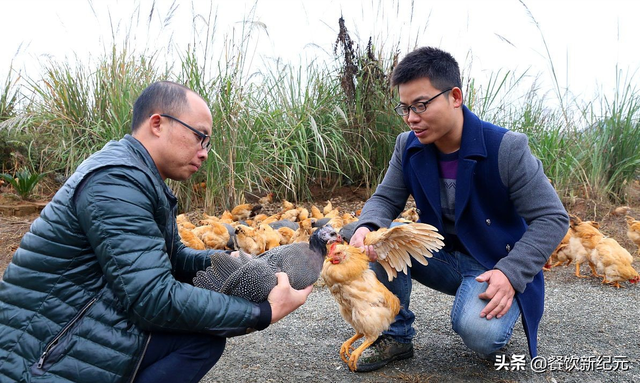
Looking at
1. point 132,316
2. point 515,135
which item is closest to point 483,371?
point 515,135

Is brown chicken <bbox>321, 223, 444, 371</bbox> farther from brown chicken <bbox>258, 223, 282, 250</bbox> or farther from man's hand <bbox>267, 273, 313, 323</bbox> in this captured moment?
brown chicken <bbox>258, 223, 282, 250</bbox>

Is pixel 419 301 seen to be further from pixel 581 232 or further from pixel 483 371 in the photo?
pixel 581 232

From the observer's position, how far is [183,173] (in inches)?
73.6

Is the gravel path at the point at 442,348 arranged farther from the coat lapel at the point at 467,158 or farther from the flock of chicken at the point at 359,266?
the coat lapel at the point at 467,158

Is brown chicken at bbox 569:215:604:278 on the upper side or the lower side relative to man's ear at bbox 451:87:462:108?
lower

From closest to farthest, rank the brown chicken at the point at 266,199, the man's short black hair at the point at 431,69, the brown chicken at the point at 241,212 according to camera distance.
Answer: the man's short black hair at the point at 431,69 < the brown chicken at the point at 241,212 < the brown chicken at the point at 266,199

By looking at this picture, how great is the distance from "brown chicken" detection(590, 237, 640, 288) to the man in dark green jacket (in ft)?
11.1

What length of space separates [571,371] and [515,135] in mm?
1218

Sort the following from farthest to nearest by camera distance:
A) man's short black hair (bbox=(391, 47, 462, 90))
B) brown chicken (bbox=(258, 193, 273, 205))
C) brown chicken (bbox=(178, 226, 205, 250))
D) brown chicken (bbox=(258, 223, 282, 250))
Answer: brown chicken (bbox=(258, 193, 273, 205)) < brown chicken (bbox=(258, 223, 282, 250)) < brown chicken (bbox=(178, 226, 205, 250)) < man's short black hair (bbox=(391, 47, 462, 90))

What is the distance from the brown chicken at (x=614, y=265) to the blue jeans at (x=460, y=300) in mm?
2008

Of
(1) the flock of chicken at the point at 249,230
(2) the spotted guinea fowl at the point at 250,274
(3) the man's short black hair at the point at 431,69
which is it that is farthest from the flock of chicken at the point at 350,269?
(1) the flock of chicken at the point at 249,230

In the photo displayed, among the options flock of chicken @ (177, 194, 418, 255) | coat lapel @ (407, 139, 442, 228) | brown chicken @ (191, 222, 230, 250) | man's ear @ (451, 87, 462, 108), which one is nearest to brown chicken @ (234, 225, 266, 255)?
flock of chicken @ (177, 194, 418, 255)

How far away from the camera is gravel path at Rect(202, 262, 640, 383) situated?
2.41 meters

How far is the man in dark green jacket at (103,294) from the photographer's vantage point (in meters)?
1.52
